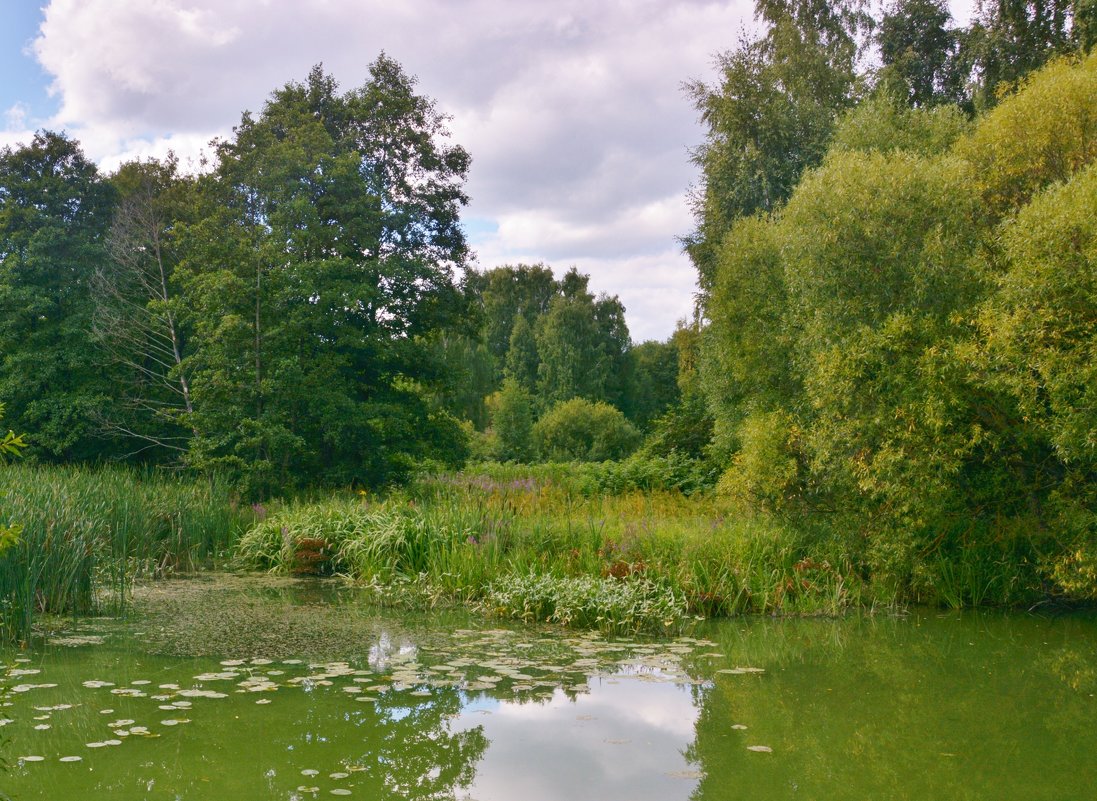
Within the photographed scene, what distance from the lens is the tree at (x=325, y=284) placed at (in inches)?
620

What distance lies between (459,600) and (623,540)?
1.80 metres

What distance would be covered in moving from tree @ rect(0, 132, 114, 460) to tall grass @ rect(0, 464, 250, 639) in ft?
22.6

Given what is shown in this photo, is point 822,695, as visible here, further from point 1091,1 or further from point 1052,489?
point 1091,1

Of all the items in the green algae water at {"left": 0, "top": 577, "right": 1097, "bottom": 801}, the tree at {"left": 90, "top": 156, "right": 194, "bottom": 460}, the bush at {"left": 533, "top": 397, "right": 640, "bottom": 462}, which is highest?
the tree at {"left": 90, "top": 156, "right": 194, "bottom": 460}

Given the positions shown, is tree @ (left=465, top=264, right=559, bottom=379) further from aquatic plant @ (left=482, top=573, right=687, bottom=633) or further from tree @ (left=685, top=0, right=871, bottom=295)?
aquatic plant @ (left=482, top=573, right=687, bottom=633)

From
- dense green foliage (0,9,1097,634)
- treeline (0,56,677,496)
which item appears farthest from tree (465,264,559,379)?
treeline (0,56,677,496)

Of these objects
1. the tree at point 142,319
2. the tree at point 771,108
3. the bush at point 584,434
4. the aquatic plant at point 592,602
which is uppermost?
the tree at point 771,108

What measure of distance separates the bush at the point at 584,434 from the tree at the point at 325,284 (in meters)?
10.8

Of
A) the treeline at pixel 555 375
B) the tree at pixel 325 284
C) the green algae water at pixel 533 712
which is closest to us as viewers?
the green algae water at pixel 533 712

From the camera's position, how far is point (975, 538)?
9633 mm

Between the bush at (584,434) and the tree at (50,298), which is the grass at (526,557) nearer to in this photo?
the tree at (50,298)

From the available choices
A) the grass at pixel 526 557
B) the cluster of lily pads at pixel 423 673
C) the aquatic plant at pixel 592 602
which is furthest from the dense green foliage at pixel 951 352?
the cluster of lily pads at pixel 423 673

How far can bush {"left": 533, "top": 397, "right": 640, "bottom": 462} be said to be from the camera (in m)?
29.1

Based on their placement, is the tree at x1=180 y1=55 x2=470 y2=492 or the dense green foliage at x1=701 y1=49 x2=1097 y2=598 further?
the tree at x1=180 y1=55 x2=470 y2=492
